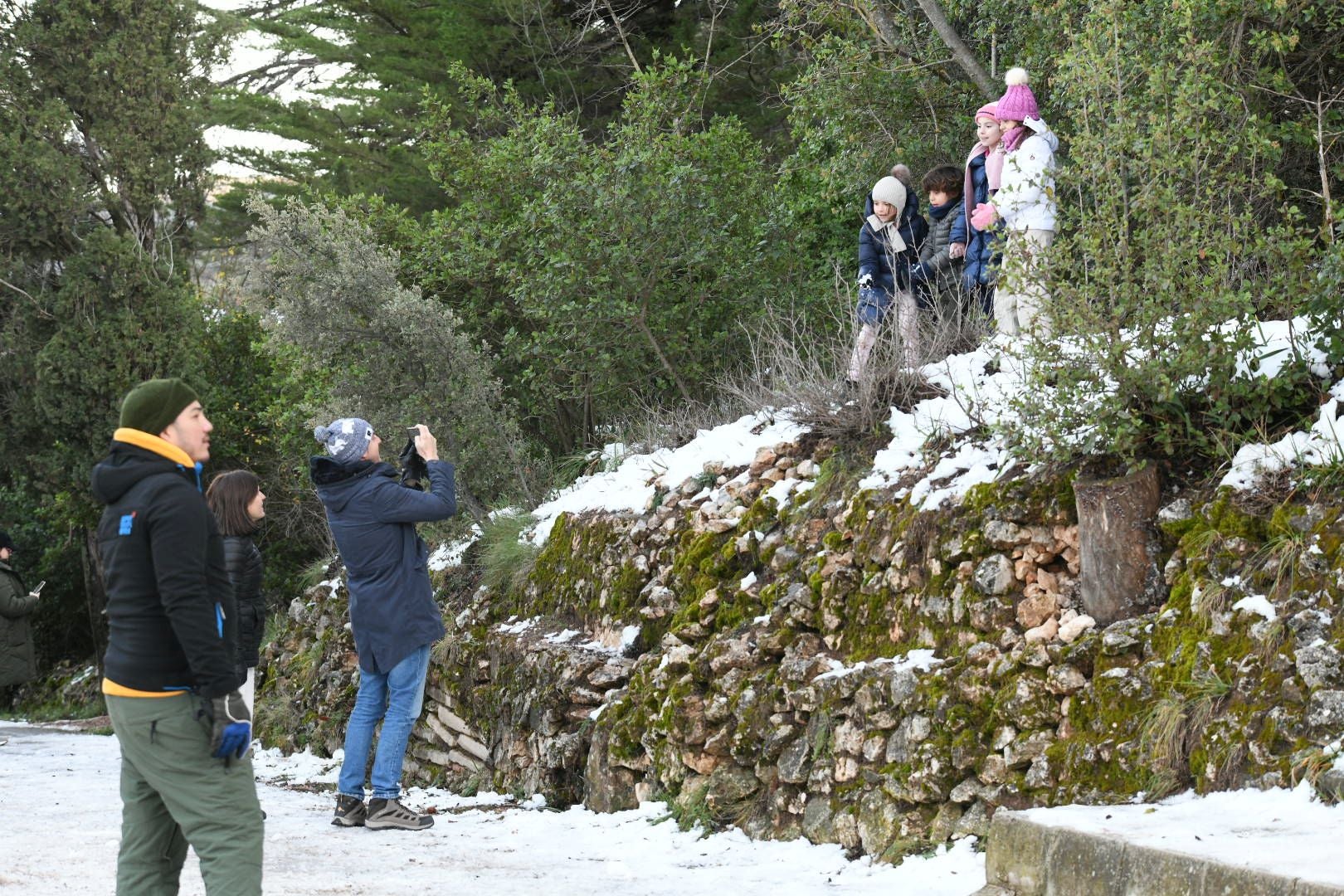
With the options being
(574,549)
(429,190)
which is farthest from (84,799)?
(429,190)

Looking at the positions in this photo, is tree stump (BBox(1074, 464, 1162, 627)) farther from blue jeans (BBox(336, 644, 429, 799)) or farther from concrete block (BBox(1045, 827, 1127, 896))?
blue jeans (BBox(336, 644, 429, 799))

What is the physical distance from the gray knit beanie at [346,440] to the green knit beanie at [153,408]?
2.47 m

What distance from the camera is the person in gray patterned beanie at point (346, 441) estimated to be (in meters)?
6.28

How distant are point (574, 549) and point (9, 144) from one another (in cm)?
991

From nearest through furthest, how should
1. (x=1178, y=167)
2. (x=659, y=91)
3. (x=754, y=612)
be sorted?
1. (x=1178, y=167)
2. (x=754, y=612)
3. (x=659, y=91)

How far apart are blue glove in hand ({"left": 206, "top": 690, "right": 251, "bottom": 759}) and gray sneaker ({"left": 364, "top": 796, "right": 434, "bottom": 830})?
2834 millimetres

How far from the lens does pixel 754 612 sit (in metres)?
6.39

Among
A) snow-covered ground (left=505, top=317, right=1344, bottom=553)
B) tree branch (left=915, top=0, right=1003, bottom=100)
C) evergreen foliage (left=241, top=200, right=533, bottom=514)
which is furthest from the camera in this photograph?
evergreen foliage (left=241, top=200, right=533, bottom=514)

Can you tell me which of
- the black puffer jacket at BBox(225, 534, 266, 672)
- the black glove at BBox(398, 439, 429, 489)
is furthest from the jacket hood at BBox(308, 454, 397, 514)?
the black glove at BBox(398, 439, 429, 489)

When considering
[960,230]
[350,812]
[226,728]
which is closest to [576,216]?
[960,230]

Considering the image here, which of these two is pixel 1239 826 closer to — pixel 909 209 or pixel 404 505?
pixel 404 505

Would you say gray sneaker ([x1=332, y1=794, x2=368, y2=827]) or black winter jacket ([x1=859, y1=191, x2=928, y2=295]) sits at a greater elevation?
black winter jacket ([x1=859, y1=191, x2=928, y2=295])

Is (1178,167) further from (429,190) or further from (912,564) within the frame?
(429,190)

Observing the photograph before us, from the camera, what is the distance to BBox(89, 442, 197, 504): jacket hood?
Result: 3703mm
